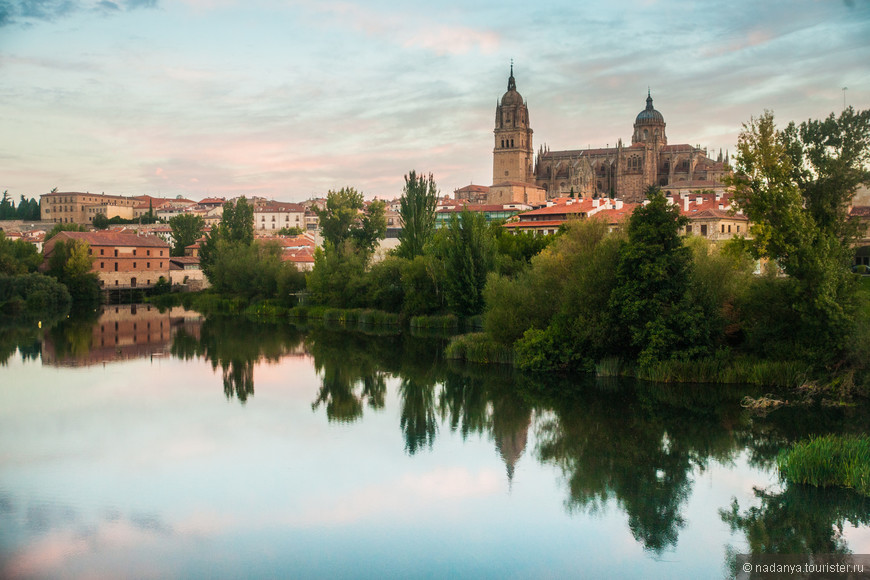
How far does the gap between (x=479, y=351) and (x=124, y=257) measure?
35.2 meters

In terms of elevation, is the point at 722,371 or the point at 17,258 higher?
the point at 17,258

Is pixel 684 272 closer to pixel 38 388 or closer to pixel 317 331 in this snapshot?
pixel 38 388

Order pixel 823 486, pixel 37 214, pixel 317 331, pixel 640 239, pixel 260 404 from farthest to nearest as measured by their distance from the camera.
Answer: pixel 37 214 → pixel 317 331 → pixel 640 239 → pixel 260 404 → pixel 823 486

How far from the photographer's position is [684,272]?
1600 centimetres

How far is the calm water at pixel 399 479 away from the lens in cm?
777

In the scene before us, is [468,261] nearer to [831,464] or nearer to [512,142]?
[831,464]

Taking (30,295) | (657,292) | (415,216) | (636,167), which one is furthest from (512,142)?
(657,292)

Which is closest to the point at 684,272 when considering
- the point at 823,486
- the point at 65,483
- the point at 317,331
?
the point at 823,486

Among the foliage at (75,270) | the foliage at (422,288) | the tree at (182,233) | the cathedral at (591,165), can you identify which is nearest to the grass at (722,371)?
the foliage at (422,288)

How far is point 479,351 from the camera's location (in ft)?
64.4

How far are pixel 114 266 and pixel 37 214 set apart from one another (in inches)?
2431

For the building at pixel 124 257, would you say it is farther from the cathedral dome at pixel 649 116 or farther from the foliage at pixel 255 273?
the cathedral dome at pixel 649 116

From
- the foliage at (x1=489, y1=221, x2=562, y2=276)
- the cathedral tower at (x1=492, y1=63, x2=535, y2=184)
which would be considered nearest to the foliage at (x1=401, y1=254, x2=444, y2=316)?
the foliage at (x1=489, y1=221, x2=562, y2=276)

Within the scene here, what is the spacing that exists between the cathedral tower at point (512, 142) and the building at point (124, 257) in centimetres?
4384
